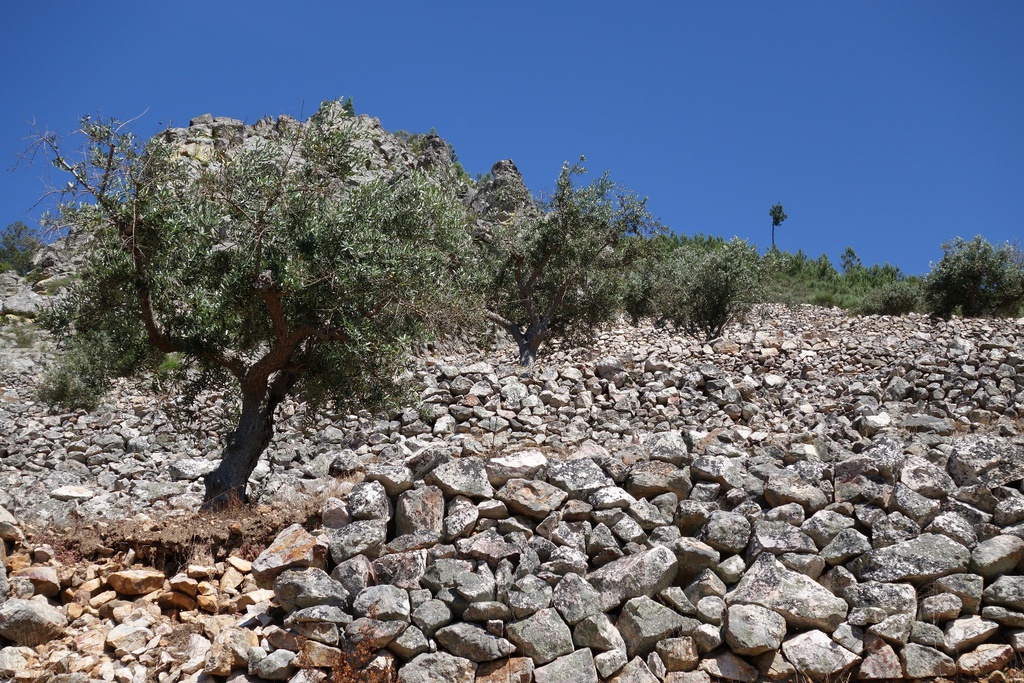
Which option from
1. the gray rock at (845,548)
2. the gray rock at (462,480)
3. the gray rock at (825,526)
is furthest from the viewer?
the gray rock at (462,480)

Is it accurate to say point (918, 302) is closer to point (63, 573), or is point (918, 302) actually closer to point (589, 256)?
point (589, 256)

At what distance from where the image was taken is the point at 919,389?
12859 mm

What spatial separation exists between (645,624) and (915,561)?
225 cm

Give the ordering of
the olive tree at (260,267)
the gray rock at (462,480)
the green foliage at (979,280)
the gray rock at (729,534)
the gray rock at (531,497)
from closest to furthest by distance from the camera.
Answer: the gray rock at (729,534) → the gray rock at (531,497) → the gray rock at (462,480) → the olive tree at (260,267) → the green foliage at (979,280)

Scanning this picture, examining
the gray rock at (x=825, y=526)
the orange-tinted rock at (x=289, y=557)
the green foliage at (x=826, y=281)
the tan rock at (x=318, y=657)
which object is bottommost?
the tan rock at (x=318, y=657)

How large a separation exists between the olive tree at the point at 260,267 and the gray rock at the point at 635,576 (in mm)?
5056

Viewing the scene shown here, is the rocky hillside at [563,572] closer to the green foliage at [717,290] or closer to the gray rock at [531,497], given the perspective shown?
the gray rock at [531,497]

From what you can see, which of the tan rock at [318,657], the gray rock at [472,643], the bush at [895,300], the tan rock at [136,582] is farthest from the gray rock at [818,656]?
the bush at [895,300]

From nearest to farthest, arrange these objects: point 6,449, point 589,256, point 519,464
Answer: point 519,464, point 6,449, point 589,256

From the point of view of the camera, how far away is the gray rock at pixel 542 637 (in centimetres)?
589

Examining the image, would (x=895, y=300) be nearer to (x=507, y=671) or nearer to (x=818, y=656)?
(x=818, y=656)

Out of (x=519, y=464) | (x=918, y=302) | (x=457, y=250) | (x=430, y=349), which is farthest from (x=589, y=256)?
(x=918, y=302)

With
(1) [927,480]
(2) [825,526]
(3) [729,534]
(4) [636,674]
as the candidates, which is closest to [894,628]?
(2) [825,526]

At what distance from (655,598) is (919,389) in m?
8.91
